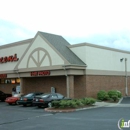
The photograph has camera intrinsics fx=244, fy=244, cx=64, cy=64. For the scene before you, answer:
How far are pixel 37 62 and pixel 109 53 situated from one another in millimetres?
9595

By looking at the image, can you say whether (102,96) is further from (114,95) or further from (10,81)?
(10,81)

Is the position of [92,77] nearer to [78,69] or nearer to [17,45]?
[78,69]

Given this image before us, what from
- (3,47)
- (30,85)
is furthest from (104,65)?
(3,47)

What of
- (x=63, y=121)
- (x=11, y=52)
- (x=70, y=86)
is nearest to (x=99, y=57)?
(x=70, y=86)

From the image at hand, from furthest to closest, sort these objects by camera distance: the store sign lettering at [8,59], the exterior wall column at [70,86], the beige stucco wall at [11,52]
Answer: the store sign lettering at [8,59] → the beige stucco wall at [11,52] → the exterior wall column at [70,86]

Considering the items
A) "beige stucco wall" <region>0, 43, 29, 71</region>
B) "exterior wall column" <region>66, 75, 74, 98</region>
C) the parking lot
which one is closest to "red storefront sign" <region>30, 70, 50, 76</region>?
"exterior wall column" <region>66, 75, 74, 98</region>

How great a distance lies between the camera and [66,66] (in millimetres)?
26391

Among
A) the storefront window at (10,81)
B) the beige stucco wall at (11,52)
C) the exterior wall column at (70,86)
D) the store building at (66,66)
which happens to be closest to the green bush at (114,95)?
the store building at (66,66)

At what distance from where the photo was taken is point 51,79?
31.6m

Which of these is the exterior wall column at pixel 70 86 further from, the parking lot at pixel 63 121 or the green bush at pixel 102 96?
the parking lot at pixel 63 121

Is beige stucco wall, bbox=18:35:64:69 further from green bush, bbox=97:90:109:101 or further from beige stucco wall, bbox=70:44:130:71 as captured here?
green bush, bbox=97:90:109:101

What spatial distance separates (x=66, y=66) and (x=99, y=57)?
5.83 meters

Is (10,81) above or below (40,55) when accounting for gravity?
below

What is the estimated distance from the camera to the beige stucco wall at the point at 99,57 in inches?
1129
